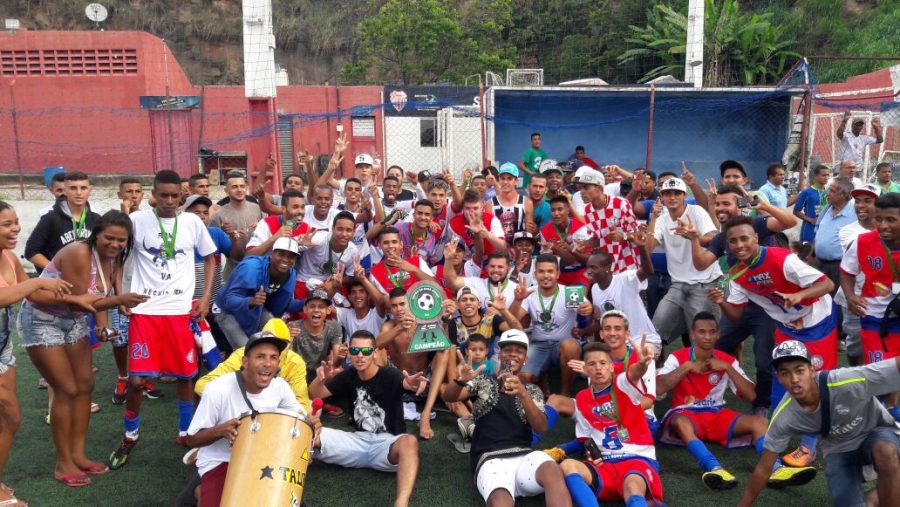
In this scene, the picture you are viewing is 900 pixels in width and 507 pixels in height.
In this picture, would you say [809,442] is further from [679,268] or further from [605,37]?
[605,37]

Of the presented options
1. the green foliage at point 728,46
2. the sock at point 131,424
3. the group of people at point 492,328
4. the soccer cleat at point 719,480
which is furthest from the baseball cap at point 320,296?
the green foliage at point 728,46

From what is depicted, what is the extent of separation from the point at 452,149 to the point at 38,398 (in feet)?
45.1

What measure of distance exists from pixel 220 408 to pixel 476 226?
3486mm

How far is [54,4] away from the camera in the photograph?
126 ft

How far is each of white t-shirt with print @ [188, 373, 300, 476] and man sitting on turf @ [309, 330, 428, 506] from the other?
828 millimetres

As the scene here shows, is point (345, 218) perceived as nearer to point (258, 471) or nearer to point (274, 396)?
point (274, 396)

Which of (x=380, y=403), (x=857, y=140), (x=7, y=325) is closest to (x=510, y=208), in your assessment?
(x=380, y=403)

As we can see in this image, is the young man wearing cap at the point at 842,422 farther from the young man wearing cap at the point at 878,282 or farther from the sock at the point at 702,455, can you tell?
the young man wearing cap at the point at 878,282

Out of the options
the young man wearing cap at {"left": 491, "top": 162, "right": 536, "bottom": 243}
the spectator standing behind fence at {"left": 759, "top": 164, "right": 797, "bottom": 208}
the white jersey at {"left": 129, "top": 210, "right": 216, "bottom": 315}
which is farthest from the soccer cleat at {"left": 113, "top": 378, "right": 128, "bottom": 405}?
the spectator standing behind fence at {"left": 759, "top": 164, "right": 797, "bottom": 208}

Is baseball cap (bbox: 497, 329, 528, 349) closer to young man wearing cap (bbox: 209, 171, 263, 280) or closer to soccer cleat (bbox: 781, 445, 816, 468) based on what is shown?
soccer cleat (bbox: 781, 445, 816, 468)

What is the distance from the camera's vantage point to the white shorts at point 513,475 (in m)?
4.88

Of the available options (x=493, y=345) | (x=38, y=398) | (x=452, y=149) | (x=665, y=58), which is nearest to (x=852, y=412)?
(x=493, y=345)

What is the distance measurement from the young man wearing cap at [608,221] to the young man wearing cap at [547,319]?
34.7 inches

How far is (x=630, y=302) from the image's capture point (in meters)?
6.78
